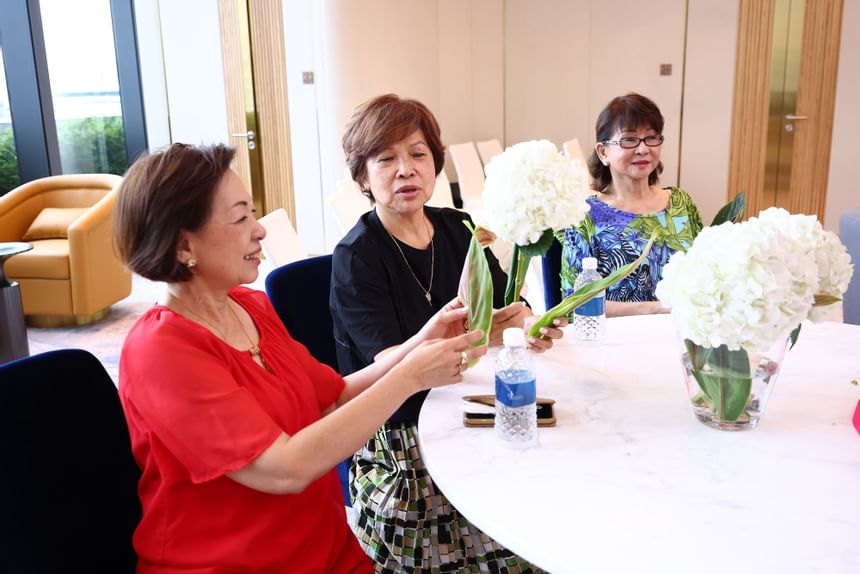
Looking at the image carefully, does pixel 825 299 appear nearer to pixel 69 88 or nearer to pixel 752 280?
pixel 752 280

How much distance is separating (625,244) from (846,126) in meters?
5.23

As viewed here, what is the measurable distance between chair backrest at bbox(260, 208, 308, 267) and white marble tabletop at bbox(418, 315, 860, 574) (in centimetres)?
86

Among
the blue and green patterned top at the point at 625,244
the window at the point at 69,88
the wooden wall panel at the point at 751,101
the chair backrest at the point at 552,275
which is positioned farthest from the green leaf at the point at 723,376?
the wooden wall panel at the point at 751,101

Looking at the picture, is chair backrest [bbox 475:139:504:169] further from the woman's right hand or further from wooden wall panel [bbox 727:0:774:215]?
the woman's right hand

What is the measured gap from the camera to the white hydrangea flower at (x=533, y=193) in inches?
59.0

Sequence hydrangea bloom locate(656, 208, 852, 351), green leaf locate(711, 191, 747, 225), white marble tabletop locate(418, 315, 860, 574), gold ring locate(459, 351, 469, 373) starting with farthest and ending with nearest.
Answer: green leaf locate(711, 191, 747, 225), gold ring locate(459, 351, 469, 373), hydrangea bloom locate(656, 208, 852, 351), white marble tabletop locate(418, 315, 860, 574)

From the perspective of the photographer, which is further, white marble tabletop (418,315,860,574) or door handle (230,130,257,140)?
door handle (230,130,257,140)

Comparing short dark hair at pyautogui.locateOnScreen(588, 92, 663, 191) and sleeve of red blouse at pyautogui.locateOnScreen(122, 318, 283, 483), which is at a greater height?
short dark hair at pyautogui.locateOnScreen(588, 92, 663, 191)

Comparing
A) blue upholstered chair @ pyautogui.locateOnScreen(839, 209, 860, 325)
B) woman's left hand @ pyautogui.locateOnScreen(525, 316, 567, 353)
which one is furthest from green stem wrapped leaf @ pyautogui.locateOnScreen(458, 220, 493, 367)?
blue upholstered chair @ pyautogui.locateOnScreen(839, 209, 860, 325)

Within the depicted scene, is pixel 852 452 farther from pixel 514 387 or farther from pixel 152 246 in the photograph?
pixel 152 246

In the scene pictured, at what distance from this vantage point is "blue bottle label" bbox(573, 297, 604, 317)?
6.77 ft

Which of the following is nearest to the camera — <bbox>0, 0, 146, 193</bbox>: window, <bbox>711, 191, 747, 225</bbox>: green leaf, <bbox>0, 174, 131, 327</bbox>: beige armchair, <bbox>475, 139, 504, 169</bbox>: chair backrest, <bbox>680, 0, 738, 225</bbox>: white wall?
<bbox>711, 191, 747, 225</bbox>: green leaf

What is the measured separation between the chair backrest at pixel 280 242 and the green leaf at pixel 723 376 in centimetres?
136

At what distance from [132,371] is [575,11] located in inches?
282
